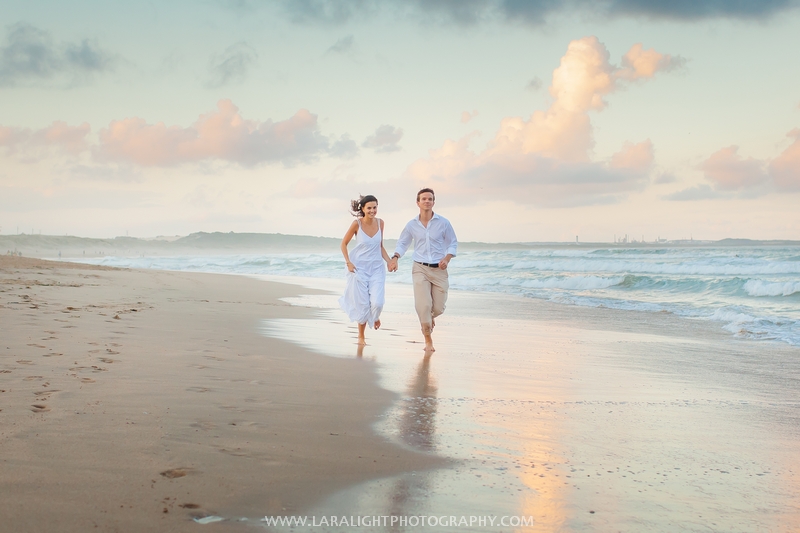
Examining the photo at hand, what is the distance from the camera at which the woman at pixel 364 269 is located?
7.79 metres

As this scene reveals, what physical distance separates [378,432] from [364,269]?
4460mm

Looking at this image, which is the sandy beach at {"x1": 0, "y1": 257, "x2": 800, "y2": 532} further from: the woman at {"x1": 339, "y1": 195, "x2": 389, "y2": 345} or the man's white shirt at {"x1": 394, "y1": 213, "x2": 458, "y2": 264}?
the man's white shirt at {"x1": 394, "y1": 213, "x2": 458, "y2": 264}

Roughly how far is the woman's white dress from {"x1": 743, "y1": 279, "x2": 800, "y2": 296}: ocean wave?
14.8 m

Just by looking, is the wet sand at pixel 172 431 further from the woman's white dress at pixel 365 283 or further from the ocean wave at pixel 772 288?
the ocean wave at pixel 772 288

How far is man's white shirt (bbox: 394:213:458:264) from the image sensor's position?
24.5ft

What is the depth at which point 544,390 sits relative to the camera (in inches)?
196

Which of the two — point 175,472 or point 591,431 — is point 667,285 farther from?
point 175,472

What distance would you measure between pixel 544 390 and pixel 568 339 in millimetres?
3752

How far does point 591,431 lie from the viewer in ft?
12.2

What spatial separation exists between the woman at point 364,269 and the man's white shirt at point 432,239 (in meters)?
0.45

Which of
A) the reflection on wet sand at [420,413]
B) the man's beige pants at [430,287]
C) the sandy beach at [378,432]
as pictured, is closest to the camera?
the sandy beach at [378,432]

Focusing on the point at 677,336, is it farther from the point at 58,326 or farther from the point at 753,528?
the point at 58,326

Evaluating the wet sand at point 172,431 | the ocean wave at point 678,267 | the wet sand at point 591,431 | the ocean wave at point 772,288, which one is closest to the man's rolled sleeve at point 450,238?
the wet sand at point 591,431

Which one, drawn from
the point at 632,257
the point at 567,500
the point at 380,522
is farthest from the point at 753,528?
the point at 632,257
